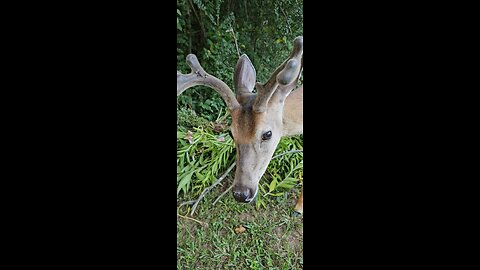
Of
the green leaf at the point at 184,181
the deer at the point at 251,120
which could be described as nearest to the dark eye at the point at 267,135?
the deer at the point at 251,120

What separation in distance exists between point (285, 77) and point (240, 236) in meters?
0.47

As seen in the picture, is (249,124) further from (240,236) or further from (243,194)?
(240,236)

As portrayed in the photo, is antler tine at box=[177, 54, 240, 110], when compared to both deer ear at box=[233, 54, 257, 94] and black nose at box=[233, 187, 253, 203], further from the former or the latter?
black nose at box=[233, 187, 253, 203]

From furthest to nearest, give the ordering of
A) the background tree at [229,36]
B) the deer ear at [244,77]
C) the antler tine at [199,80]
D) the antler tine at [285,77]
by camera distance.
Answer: the background tree at [229,36]
the deer ear at [244,77]
the antler tine at [199,80]
the antler tine at [285,77]

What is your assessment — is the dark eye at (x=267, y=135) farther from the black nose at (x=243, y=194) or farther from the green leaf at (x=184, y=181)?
the green leaf at (x=184, y=181)

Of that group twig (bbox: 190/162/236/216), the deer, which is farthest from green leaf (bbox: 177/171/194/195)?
the deer

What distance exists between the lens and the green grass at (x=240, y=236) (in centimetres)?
94

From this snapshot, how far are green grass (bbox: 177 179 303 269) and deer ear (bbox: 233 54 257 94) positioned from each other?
0.89 feet

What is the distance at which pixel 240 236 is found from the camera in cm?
101

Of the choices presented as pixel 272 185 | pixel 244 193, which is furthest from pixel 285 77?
pixel 272 185

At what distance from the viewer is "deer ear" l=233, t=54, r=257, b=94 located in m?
0.98

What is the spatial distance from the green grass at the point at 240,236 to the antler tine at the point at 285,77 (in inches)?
11.8
